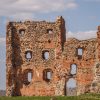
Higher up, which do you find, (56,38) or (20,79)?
(56,38)

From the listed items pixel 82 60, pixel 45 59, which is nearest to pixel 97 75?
pixel 82 60

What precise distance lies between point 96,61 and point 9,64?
32.0 ft

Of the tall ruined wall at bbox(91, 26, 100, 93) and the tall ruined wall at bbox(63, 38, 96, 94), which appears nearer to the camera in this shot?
the tall ruined wall at bbox(91, 26, 100, 93)

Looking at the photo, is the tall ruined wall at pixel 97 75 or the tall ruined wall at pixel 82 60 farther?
the tall ruined wall at pixel 82 60

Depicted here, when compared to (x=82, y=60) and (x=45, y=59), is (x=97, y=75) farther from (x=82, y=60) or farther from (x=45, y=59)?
(x=45, y=59)

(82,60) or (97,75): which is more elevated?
(82,60)

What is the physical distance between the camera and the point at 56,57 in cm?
4503

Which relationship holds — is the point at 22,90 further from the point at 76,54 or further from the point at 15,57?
the point at 76,54

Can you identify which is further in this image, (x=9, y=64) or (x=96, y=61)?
(x=9, y=64)

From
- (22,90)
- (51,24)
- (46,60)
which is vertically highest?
(51,24)

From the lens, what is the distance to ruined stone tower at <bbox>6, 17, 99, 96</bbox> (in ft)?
143

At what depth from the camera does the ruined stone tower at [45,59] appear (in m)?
43.6

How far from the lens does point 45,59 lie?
45906 mm

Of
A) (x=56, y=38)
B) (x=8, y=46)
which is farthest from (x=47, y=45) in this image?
(x=8, y=46)
